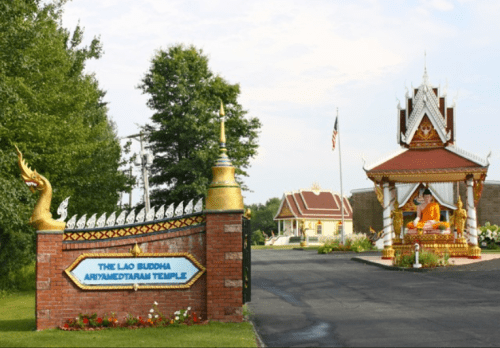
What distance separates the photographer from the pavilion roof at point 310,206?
7664 cm

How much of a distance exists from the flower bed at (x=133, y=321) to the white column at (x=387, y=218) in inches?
772

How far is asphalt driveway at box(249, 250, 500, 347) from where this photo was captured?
10.6m

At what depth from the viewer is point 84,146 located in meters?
26.1

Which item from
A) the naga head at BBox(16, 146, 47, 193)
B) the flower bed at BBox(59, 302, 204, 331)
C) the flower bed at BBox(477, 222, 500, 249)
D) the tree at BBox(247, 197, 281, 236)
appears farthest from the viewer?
the tree at BBox(247, 197, 281, 236)

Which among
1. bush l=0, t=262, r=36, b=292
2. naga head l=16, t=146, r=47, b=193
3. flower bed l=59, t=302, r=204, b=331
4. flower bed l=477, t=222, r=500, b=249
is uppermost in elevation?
naga head l=16, t=146, r=47, b=193

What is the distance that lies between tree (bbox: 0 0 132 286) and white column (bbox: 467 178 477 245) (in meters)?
16.7

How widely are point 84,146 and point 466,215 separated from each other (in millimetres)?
18793

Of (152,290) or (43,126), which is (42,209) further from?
(43,126)

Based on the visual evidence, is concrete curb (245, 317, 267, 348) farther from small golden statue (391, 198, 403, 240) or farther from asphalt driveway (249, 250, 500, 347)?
small golden statue (391, 198, 403, 240)

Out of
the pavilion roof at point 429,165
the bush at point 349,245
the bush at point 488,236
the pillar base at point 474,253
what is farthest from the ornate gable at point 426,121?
the bush at point 488,236

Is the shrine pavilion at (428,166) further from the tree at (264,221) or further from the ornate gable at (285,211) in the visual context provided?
the tree at (264,221)

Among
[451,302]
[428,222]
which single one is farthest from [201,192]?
[451,302]

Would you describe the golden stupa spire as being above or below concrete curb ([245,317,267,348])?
above

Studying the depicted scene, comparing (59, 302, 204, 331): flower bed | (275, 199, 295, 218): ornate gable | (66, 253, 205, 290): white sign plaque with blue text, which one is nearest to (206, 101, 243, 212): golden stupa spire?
(66, 253, 205, 290): white sign plaque with blue text
